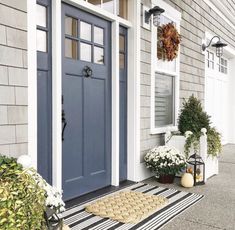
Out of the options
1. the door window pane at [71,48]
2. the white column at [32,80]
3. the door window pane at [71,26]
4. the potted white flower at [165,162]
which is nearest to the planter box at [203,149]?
the potted white flower at [165,162]

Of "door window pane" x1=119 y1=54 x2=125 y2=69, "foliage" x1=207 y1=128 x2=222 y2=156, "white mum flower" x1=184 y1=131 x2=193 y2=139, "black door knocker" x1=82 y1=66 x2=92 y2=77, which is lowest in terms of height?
"foliage" x1=207 y1=128 x2=222 y2=156

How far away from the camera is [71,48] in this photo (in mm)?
3254

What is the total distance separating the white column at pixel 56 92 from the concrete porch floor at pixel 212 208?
116 centimetres

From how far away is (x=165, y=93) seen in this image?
4.86 metres

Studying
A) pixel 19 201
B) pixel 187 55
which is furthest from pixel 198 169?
pixel 19 201

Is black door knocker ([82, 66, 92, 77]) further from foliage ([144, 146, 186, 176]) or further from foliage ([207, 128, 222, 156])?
foliage ([207, 128, 222, 156])

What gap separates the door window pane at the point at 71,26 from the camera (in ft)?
10.5

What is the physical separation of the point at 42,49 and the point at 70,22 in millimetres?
560

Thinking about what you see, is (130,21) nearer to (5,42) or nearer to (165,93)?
(165,93)

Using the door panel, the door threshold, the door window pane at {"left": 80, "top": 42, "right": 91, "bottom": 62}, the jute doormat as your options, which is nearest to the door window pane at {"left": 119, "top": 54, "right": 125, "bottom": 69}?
the door panel

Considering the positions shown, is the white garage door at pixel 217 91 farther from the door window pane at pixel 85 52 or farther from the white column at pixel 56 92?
the white column at pixel 56 92

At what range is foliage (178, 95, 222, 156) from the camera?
425 centimetres

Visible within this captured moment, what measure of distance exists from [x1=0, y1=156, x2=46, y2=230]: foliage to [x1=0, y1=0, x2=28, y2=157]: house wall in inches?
26.6

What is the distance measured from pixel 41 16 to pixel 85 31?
2.24ft
